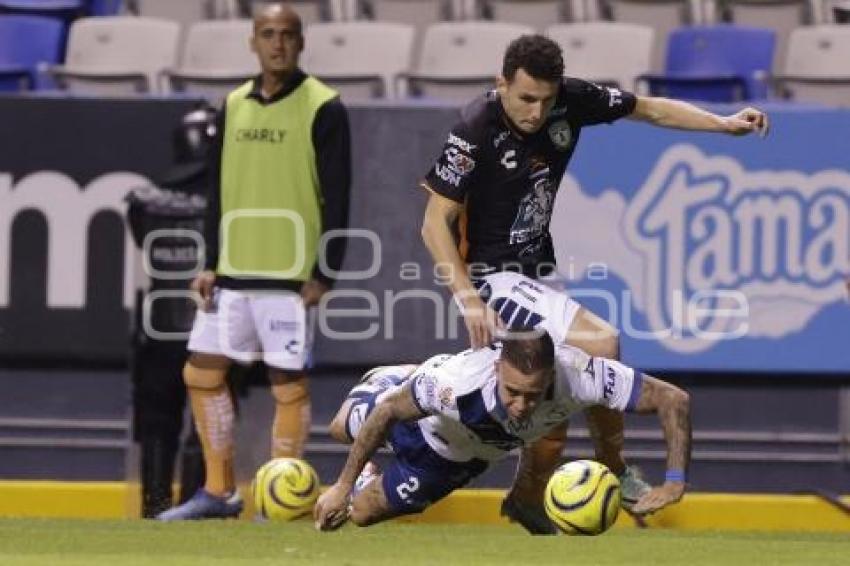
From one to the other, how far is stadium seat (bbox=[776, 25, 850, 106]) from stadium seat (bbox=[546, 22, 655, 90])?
83 centimetres

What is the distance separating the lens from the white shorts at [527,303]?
9.84m

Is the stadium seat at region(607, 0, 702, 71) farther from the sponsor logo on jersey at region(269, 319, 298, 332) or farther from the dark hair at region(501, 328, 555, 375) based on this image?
the dark hair at region(501, 328, 555, 375)

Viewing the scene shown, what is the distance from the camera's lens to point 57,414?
13.1m

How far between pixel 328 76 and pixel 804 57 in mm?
2745

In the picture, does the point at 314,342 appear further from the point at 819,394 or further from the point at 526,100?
the point at 526,100

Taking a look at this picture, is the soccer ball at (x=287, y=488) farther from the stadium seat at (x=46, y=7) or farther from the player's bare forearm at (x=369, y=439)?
the stadium seat at (x=46, y=7)

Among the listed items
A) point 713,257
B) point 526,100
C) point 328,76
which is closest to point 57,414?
point 328,76

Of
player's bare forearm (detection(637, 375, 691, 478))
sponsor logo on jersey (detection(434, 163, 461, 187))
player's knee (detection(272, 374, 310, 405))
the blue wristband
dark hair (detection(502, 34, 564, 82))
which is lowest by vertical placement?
player's knee (detection(272, 374, 310, 405))

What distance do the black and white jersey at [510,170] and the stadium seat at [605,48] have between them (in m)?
3.60

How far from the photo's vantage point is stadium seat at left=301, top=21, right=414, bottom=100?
14102 mm

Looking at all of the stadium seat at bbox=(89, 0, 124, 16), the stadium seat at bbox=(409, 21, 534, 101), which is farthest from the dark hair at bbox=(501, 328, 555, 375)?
the stadium seat at bbox=(89, 0, 124, 16)

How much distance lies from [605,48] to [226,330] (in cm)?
331

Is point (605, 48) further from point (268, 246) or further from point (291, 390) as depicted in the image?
→ point (291, 390)

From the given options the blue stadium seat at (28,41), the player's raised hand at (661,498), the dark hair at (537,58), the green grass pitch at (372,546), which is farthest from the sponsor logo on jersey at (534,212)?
the blue stadium seat at (28,41)
